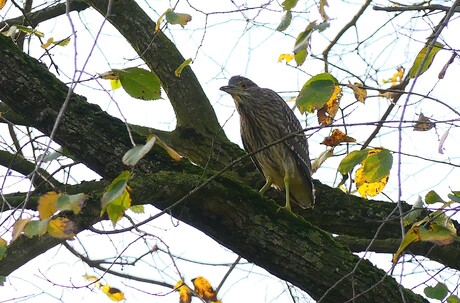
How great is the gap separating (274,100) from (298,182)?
2.60 ft

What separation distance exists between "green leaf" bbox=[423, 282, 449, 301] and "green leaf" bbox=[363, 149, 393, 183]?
441mm

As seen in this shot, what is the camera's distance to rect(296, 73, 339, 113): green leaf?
9.35 feet

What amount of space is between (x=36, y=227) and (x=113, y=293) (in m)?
2.09

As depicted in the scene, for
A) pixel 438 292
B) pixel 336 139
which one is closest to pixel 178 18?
pixel 336 139

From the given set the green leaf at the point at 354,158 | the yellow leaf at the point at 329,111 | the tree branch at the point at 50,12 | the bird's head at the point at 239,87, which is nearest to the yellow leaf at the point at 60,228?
the green leaf at the point at 354,158

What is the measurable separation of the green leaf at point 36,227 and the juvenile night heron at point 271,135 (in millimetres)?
2699

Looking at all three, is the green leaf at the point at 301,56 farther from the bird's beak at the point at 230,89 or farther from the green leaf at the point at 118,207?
the bird's beak at the point at 230,89

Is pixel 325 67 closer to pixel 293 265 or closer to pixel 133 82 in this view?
pixel 293 265

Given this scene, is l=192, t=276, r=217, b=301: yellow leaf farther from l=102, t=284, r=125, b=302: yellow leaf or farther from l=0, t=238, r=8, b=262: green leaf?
l=0, t=238, r=8, b=262: green leaf

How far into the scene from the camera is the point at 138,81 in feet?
9.68

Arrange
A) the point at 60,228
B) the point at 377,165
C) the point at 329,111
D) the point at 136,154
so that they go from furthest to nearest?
the point at 329,111 → the point at 377,165 → the point at 60,228 → the point at 136,154

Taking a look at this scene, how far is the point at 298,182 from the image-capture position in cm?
518

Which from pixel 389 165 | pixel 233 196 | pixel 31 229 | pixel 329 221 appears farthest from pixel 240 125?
pixel 31 229

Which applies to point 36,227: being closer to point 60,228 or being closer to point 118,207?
point 60,228
